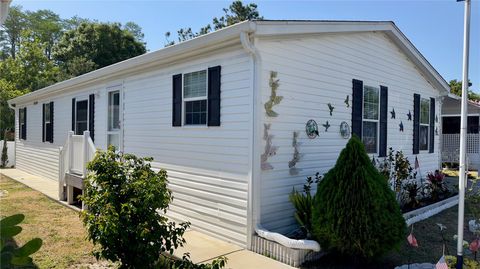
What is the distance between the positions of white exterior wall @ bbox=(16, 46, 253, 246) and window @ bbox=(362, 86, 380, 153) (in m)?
3.27

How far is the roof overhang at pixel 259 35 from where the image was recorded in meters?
4.93

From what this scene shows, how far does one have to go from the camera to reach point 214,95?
5.63 meters

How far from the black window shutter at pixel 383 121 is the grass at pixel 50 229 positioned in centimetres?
585

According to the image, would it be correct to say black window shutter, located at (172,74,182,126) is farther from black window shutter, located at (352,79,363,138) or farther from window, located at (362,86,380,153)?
window, located at (362,86,380,153)

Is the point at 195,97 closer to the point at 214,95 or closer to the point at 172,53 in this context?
the point at 214,95

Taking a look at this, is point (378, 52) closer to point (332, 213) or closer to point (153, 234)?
point (332, 213)

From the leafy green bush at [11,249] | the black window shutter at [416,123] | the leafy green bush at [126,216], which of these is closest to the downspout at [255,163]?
the leafy green bush at [126,216]

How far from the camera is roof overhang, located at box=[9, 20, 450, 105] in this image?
4.93 meters

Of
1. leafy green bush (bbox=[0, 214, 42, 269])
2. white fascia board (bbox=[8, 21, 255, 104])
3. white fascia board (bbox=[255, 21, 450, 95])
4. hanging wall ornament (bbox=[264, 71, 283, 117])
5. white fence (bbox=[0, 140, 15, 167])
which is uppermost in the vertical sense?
white fascia board (bbox=[255, 21, 450, 95])

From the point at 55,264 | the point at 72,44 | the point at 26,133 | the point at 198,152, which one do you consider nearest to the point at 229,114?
the point at 198,152

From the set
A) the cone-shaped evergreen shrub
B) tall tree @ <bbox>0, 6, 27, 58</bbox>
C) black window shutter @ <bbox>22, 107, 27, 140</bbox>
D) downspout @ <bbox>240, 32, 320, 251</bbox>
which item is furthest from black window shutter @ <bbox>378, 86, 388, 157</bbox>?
tall tree @ <bbox>0, 6, 27, 58</bbox>

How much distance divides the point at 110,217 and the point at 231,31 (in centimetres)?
282

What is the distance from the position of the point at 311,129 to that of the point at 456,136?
14.9 m

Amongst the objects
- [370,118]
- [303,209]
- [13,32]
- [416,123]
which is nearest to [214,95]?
[303,209]
